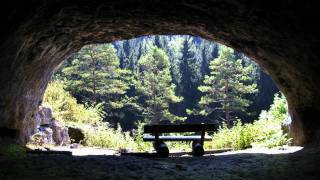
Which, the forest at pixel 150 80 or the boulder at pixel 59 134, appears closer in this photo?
the boulder at pixel 59 134

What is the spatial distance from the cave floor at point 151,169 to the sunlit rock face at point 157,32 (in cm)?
184

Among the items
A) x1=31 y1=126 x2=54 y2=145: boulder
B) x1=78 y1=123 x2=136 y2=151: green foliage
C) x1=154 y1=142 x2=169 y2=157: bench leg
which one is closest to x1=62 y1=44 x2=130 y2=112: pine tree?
x1=78 y1=123 x2=136 y2=151: green foliage

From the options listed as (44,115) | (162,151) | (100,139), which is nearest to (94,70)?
(100,139)

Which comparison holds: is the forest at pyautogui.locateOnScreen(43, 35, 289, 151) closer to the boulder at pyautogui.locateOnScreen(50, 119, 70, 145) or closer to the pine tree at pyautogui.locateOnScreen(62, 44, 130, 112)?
the pine tree at pyautogui.locateOnScreen(62, 44, 130, 112)

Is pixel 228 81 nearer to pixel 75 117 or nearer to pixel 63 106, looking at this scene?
pixel 75 117

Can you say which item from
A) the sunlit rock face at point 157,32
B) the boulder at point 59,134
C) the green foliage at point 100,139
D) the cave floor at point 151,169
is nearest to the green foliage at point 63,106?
the green foliage at point 100,139

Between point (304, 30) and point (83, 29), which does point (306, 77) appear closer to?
point (304, 30)

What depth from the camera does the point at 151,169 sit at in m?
6.28

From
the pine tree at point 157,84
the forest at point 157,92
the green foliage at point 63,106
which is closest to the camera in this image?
the green foliage at point 63,106

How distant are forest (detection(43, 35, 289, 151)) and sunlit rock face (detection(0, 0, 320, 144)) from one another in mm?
2491

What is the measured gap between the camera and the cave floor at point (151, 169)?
A: 548 centimetres

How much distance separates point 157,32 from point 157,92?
3091 centimetres

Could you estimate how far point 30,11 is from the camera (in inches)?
247

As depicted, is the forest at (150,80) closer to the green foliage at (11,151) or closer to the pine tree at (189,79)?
the pine tree at (189,79)
